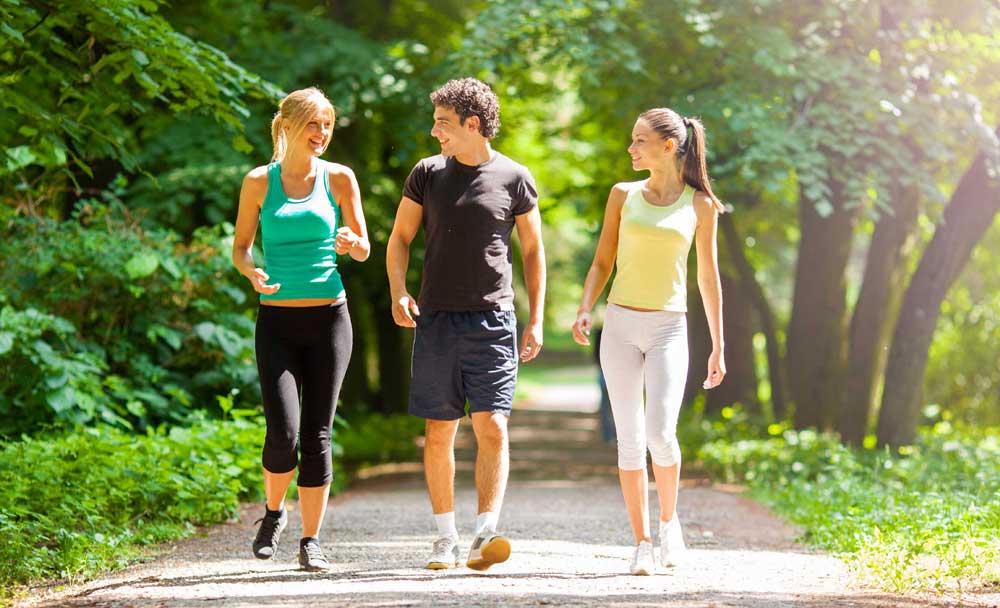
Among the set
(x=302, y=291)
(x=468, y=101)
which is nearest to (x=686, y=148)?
(x=468, y=101)

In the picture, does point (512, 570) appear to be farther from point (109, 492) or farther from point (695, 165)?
point (109, 492)

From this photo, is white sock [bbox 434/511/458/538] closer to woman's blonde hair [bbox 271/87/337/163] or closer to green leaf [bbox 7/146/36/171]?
woman's blonde hair [bbox 271/87/337/163]

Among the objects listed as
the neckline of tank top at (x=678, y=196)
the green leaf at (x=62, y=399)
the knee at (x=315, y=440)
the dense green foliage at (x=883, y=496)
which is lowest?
the dense green foliage at (x=883, y=496)

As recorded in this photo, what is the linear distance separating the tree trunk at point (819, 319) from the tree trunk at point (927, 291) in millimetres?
1820

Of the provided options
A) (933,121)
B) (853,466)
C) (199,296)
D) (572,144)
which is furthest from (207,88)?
(572,144)

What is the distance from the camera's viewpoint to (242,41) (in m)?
13.4

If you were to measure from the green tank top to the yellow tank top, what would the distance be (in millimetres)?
1313

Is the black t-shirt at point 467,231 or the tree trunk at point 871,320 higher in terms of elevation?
the black t-shirt at point 467,231

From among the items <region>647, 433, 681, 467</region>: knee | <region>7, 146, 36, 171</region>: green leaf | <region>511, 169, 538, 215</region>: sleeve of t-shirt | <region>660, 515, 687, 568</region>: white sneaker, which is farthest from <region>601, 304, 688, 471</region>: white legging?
<region>7, 146, 36, 171</region>: green leaf

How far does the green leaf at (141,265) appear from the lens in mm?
9414

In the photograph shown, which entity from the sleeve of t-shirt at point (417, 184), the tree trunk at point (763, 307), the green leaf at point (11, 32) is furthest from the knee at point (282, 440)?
the tree trunk at point (763, 307)

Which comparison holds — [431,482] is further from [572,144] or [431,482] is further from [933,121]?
[572,144]

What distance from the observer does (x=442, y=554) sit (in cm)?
579

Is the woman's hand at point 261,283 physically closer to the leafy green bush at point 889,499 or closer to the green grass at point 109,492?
the green grass at point 109,492
